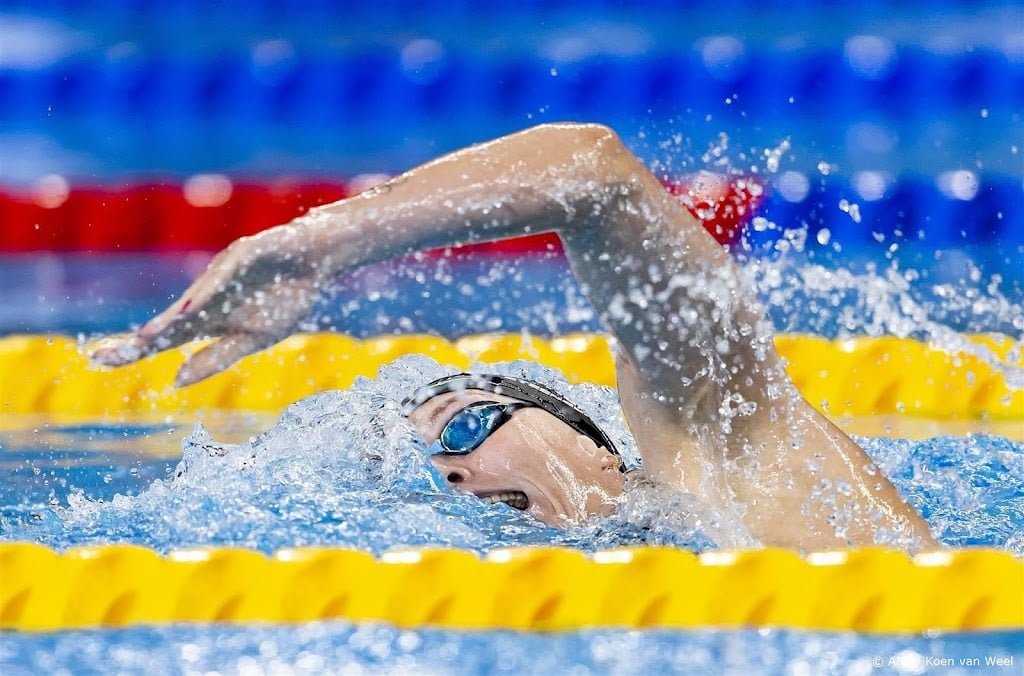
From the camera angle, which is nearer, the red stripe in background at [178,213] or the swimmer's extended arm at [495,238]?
the swimmer's extended arm at [495,238]

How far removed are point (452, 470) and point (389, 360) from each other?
114 cm

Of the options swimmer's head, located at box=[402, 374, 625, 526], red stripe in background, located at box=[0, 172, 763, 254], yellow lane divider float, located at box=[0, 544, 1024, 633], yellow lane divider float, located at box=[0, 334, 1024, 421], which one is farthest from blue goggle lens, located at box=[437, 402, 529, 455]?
red stripe in background, located at box=[0, 172, 763, 254]

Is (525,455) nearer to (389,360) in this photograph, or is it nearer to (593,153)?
(593,153)

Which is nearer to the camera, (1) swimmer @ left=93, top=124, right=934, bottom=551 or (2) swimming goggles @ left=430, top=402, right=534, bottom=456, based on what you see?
(1) swimmer @ left=93, top=124, right=934, bottom=551

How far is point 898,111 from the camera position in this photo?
5.23m

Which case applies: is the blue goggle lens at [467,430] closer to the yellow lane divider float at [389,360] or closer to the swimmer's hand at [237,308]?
the swimmer's hand at [237,308]

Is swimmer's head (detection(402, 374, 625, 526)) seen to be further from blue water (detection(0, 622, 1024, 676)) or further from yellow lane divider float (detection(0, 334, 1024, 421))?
yellow lane divider float (detection(0, 334, 1024, 421))

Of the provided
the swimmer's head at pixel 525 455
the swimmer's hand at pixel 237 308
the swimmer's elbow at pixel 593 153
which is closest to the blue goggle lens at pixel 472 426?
the swimmer's head at pixel 525 455

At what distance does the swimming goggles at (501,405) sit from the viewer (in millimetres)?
2027

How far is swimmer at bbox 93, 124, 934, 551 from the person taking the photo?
4.56ft

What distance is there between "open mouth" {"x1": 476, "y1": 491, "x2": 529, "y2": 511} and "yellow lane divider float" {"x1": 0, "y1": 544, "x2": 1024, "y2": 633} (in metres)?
0.21

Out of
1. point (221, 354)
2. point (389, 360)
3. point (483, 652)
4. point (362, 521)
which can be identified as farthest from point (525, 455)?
point (389, 360)

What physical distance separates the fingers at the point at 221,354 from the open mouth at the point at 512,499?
690 millimetres

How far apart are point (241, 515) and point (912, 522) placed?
0.89 metres
